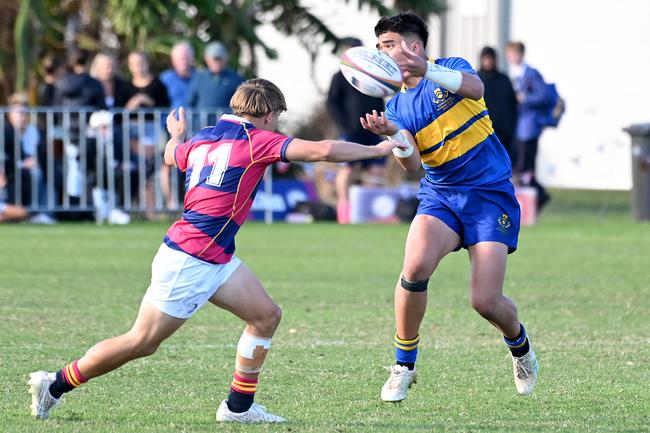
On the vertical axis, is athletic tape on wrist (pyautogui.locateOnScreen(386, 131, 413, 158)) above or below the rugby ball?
below

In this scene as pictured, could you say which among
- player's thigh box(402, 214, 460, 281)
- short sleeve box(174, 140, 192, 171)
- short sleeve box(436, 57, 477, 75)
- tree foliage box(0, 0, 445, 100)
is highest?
tree foliage box(0, 0, 445, 100)

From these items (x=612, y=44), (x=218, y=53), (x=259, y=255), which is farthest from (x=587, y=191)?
(x=259, y=255)

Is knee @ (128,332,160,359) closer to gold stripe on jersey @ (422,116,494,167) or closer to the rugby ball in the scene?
the rugby ball

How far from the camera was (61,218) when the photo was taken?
19.2m

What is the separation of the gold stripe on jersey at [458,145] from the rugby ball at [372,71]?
61 cm

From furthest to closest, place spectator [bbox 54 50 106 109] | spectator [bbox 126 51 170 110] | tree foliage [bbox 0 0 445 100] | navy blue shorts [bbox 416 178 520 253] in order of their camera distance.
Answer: tree foliage [bbox 0 0 445 100] → spectator [bbox 126 51 170 110] → spectator [bbox 54 50 106 109] → navy blue shorts [bbox 416 178 520 253]

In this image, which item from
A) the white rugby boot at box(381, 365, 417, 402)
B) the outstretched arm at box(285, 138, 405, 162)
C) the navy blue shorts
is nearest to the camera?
the outstretched arm at box(285, 138, 405, 162)

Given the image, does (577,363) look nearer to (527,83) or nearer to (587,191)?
(527,83)

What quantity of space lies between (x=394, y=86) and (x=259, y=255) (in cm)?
766

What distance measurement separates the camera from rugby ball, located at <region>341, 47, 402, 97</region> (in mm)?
6906

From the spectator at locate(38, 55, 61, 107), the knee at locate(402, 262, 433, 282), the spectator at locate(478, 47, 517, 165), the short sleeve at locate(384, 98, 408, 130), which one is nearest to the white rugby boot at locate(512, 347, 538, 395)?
the knee at locate(402, 262, 433, 282)

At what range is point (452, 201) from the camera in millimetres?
7457

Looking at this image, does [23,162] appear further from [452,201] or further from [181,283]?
[181,283]

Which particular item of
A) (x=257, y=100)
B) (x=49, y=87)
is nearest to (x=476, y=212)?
(x=257, y=100)
